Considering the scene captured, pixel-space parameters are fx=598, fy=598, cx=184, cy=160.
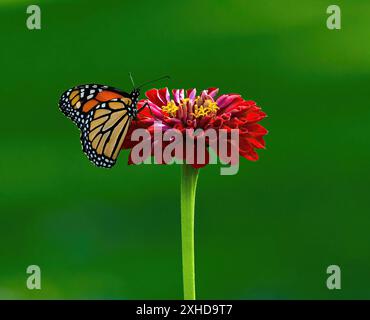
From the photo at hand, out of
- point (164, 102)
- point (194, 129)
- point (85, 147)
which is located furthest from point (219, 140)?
point (85, 147)

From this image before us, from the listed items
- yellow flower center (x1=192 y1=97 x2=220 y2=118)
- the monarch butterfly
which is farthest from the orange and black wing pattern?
yellow flower center (x1=192 y1=97 x2=220 y2=118)

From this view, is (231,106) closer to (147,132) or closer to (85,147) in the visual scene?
(147,132)

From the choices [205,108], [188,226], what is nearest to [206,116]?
[205,108]

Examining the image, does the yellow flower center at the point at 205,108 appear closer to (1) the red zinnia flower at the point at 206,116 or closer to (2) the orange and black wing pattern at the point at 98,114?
(1) the red zinnia flower at the point at 206,116

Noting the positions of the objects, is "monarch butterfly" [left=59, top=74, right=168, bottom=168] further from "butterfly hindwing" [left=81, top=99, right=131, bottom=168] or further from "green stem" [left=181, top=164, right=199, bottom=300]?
"green stem" [left=181, top=164, right=199, bottom=300]

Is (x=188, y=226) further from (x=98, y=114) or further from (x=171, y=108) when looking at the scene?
(x=98, y=114)

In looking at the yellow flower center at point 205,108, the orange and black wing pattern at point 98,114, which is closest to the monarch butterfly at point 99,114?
the orange and black wing pattern at point 98,114
